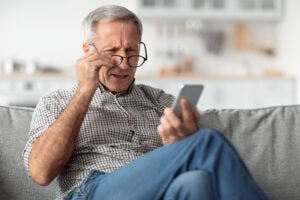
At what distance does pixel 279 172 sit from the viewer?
2.17 m

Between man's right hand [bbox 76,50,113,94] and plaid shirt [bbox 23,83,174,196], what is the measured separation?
0.44 ft

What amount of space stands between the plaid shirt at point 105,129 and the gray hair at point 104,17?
0.21m

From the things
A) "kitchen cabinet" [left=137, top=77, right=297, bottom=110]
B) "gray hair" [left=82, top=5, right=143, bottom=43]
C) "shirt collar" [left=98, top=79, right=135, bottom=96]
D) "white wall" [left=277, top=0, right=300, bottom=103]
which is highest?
"gray hair" [left=82, top=5, right=143, bottom=43]

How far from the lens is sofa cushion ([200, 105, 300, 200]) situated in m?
2.16

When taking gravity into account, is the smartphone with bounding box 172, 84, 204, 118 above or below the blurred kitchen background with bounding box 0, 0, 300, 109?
above

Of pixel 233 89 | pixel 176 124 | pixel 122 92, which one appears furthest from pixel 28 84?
pixel 176 124

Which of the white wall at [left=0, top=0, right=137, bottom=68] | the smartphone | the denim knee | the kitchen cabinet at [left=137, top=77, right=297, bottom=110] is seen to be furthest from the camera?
the white wall at [left=0, top=0, right=137, bottom=68]

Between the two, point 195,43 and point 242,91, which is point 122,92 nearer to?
point 242,91

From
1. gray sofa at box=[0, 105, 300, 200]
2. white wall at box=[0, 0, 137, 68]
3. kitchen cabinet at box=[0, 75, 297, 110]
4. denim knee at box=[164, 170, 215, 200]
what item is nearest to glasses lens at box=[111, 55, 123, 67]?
gray sofa at box=[0, 105, 300, 200]

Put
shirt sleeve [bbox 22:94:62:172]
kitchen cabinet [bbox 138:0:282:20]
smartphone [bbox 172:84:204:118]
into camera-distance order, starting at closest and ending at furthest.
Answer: smartphone [bbox 172:84:204:118]
shirt sleeve [bbox 22:94:62:172]
kitchen cabinet [bbox 138:0:282:20]

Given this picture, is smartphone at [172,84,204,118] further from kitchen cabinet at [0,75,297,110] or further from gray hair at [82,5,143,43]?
kitchen cabinet at [0,75,297,110]

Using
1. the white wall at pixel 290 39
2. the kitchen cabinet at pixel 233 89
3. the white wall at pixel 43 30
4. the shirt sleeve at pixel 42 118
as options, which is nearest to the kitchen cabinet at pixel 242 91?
the kitchen cabinet at pixel 233 89

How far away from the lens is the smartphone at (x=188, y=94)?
1.71m

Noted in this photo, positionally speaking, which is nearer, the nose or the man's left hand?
the man's left hand
